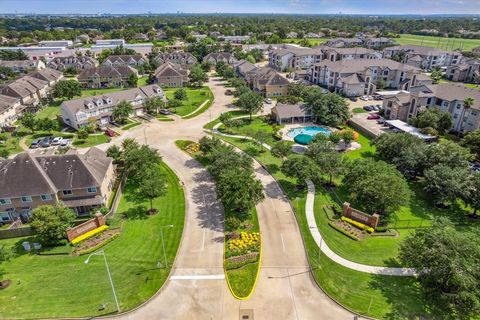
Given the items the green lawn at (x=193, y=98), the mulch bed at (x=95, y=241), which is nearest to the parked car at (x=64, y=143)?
the green lawn at (x=193, y=98)

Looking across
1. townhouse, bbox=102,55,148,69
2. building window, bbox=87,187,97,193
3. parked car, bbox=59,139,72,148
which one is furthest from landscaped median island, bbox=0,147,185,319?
townhouse, bbox=102,55,148,69

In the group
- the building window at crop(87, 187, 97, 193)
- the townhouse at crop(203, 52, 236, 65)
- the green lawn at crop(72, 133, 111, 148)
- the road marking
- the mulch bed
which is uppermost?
the townhouse at crop(203, 52, 236, 65)

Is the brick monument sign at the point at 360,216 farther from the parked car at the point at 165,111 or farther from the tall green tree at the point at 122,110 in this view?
the parked car at the point at 165,111

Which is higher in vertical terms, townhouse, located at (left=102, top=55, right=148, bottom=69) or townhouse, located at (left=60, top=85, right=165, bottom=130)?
townhouse, located at (left=102, top=55, right=148, bottom=69)

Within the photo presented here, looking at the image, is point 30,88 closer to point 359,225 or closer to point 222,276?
point 222,276

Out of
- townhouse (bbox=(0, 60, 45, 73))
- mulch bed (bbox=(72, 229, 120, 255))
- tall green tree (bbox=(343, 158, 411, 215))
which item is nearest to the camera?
mulch bed (bbox=(72, 229, 120, 255))

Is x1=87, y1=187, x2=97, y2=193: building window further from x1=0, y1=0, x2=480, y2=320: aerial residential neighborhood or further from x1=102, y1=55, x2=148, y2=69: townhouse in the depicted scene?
→ x1=102, y1=55, x2=148, y2=69: townhouse

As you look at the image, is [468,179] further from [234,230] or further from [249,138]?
[249,138]

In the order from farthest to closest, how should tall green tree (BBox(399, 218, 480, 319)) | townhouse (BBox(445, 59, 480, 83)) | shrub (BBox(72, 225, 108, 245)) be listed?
1. townhouse (BBox(445, 59, 480, 83))
2. shrub (BBox(72, 225, 108, 245))
3. tall green tree (BBox(399, 218, 480, 319))
